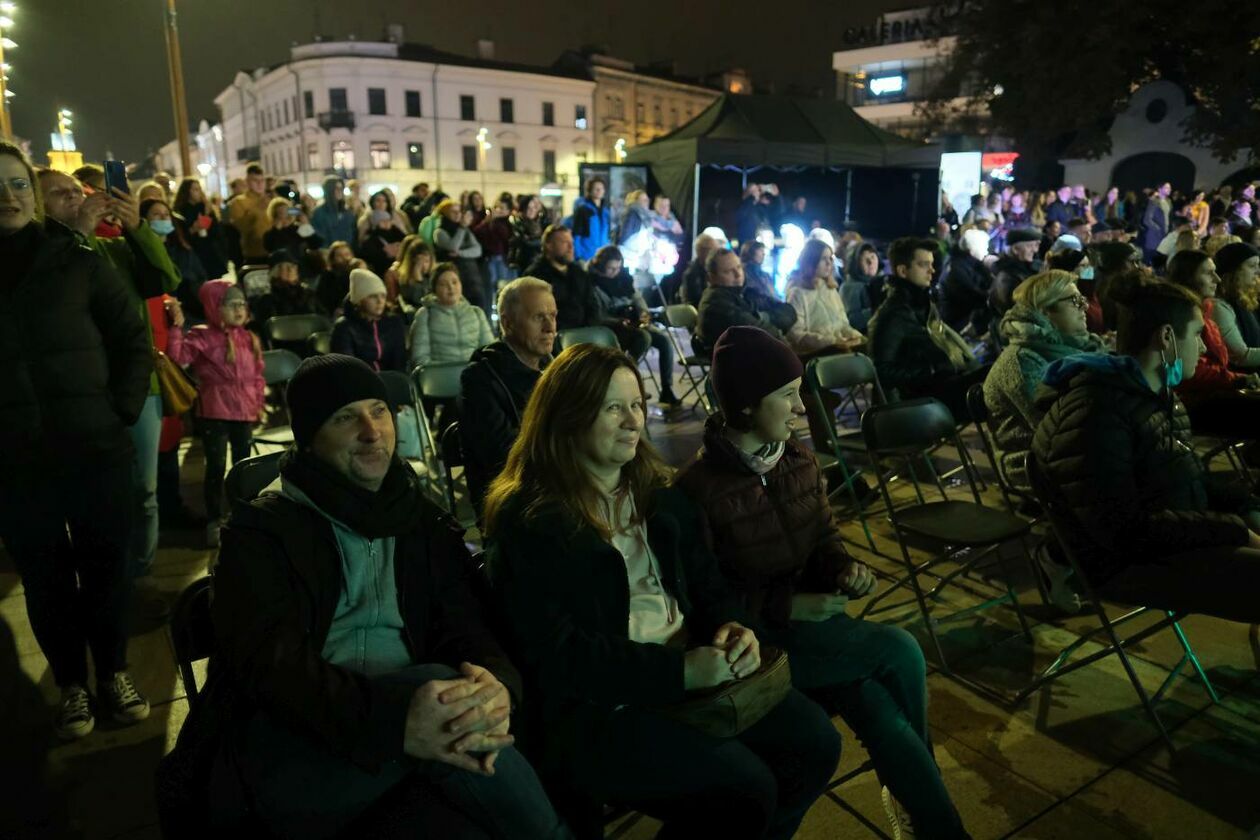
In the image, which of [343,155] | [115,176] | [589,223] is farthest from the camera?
[343,155]

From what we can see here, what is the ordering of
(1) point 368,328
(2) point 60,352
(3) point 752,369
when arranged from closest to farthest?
(3) point 752,369, (2) point 60,352, (1) point 368,328

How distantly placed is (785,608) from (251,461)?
1.74 meters

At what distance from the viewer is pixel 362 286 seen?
5.87 m

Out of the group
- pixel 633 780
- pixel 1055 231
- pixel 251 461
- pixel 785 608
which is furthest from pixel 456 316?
pixel 1055 231

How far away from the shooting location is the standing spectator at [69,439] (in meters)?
2.79

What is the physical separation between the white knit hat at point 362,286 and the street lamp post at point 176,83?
935 cm

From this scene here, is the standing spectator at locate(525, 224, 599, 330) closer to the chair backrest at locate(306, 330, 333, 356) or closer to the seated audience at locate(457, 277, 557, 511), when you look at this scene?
the chair backrest at locate(306, 330, 333, 356)

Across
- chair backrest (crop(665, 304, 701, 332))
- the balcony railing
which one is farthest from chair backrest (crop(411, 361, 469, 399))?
the balcony railing

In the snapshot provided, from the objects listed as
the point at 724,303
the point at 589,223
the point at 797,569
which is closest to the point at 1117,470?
the point at 797,569

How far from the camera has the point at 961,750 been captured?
10.0 feet

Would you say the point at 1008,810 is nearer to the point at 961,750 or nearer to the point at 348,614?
the point at 961,750

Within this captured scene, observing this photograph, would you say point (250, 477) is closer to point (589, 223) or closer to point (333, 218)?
point (333, 218)

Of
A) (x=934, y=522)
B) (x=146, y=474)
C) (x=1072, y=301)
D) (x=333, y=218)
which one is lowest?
(x=934, y=522)

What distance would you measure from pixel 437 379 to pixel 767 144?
10.9m
